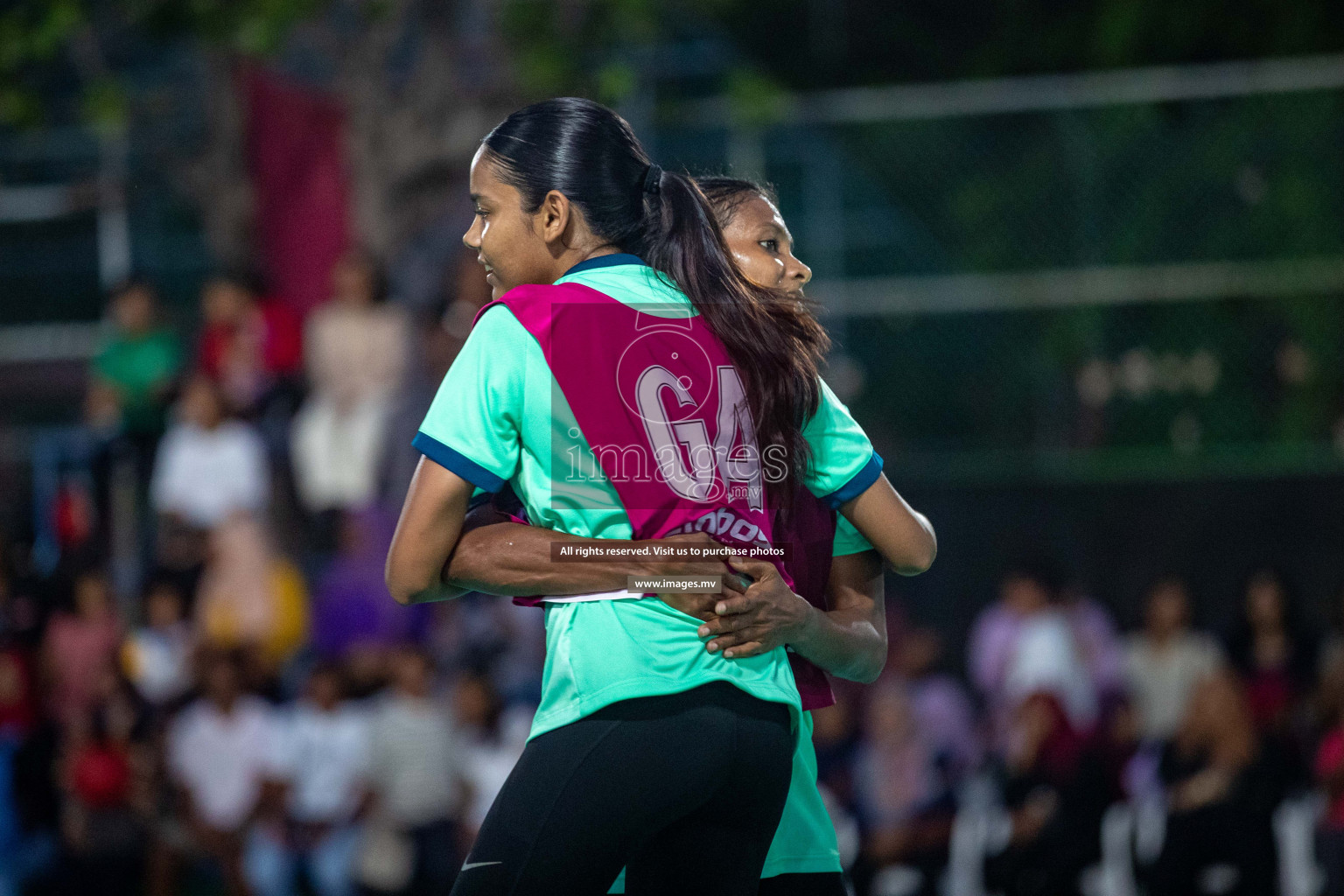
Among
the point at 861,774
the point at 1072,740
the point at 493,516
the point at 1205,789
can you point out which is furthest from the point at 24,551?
the point at 493,516

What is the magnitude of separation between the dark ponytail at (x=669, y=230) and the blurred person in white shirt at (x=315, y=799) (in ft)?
18.5

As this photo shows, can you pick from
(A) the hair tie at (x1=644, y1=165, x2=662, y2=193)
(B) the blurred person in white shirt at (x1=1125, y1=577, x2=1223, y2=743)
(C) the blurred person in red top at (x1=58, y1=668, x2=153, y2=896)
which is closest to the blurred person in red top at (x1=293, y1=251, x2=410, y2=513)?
(C) the blurred person in red top at (x1=58, y1=668, x2=153, y2=896)

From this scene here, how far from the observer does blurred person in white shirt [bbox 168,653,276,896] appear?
7.84 meters

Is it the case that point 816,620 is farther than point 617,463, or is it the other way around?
point 816,620

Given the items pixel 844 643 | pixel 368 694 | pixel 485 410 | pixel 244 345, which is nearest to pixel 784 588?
pixel 844 643

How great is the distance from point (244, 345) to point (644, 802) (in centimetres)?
665

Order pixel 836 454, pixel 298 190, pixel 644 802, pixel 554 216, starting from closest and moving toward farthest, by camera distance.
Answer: pixel 644 802 → pixel 554 216 → pixel 836 454 → pixel 298 190

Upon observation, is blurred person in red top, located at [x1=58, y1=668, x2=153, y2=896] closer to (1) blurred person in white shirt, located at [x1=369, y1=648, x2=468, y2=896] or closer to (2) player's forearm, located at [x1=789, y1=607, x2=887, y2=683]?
(1) blurred person in white shirt, located at [x1=369, y1=648, x2=468, y2=896]

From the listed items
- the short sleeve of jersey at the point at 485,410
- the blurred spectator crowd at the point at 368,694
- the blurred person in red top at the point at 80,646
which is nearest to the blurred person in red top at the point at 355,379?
the blurred spectator crowd at the point at 368,694

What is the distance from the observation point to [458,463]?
230cm

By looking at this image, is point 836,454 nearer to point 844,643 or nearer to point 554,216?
point 844,643

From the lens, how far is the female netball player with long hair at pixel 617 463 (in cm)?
221

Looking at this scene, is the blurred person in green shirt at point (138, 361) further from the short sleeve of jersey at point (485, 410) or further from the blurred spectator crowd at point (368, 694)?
the short sleeve of jersey at point (485, 410)

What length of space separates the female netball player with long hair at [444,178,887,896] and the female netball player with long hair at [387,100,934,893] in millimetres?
39
